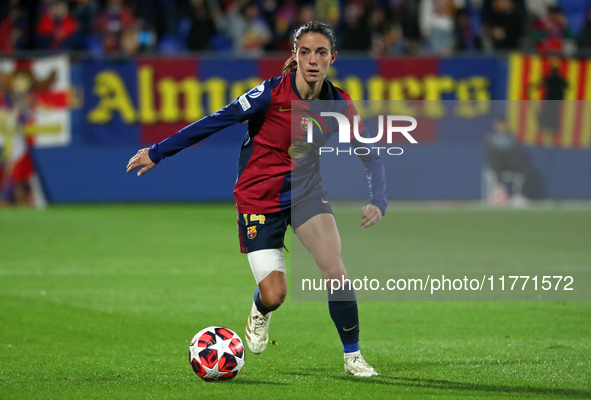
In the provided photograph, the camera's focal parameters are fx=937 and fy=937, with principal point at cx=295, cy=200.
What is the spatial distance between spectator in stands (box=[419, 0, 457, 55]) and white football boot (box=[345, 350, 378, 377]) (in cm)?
1437

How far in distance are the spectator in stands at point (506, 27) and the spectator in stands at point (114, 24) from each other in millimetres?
7192

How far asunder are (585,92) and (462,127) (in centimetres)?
237

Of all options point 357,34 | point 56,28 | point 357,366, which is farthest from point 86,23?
point 357,366

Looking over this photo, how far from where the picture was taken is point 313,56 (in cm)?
545

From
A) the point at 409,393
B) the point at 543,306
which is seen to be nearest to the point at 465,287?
the point at 543,306

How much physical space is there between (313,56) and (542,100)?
12661 mm

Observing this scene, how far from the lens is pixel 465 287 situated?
997 centimetres

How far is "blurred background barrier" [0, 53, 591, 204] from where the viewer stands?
16.9 meters

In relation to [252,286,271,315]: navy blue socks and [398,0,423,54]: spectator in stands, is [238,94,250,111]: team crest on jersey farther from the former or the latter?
[398,0,423,54]: spectator in stands

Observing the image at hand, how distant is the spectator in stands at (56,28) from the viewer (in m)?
17.7

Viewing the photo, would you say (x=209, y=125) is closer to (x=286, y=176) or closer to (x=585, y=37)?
Result: (x=286, y=176)

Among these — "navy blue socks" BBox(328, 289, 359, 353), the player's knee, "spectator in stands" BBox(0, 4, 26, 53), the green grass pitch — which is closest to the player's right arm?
the player's knee

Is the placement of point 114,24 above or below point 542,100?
above

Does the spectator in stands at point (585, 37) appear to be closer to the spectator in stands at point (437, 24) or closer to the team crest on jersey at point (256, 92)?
the spectator in stands at point (437, 24)
